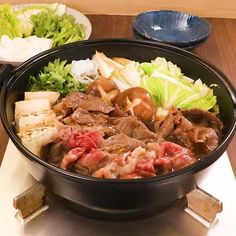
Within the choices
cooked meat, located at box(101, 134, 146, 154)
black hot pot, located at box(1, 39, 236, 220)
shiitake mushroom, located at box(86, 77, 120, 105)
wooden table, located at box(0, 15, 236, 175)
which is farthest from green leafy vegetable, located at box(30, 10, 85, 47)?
cooked meat, located at box(101, 134, 146, 154)

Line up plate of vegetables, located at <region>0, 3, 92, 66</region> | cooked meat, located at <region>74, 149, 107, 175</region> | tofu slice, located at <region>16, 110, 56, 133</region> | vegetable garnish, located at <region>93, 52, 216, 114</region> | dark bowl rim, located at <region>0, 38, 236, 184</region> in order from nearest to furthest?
dark bowl rim, located at <region>0, 38, 236, 184</region> → cooked meat, located at <region>74, 149, 107, 175</region> → tofu slice, located at <region>16, 110, 56, 133</region> → vegetable garnish, located at <region>93, 52, 216, 114</region> → plate of vegetables, located at <region>0, 3, 92, 66</region>

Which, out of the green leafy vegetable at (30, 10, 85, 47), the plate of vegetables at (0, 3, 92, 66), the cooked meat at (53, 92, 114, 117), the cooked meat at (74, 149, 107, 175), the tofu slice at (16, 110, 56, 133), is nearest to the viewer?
the cooked meat at (74, 149, 107, 175)

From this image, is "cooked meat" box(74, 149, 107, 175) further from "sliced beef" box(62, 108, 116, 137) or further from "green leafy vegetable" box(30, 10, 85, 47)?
"green leafy vegetable" box(30, 10, 85, 47)

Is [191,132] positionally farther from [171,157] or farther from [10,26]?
[10,26]

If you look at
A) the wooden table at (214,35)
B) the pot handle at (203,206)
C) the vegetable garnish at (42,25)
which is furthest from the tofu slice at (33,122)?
the wooden table at (214,35)

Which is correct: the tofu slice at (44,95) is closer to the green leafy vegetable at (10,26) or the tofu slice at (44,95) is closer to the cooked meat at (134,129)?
the cooked meat at (134,129)

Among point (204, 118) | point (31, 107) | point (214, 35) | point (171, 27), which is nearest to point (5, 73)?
point (31, 107)
